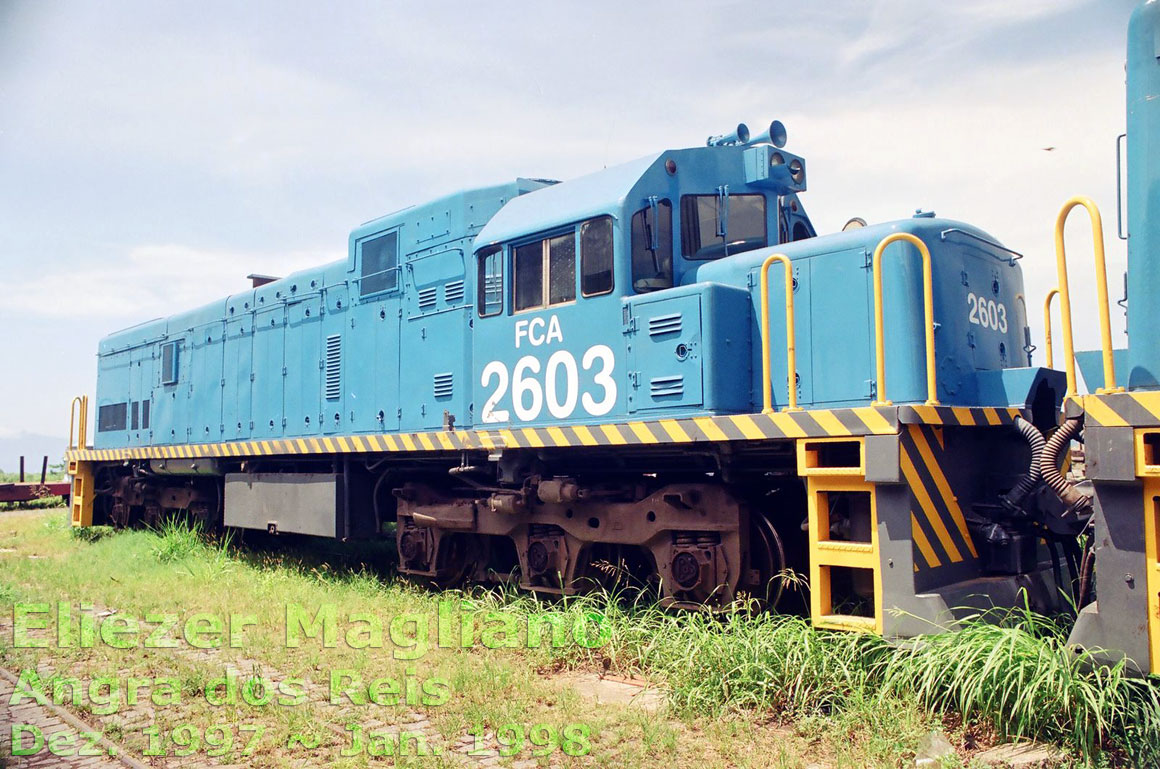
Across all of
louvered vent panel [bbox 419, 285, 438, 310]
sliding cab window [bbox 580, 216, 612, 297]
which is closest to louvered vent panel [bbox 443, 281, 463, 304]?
louvered vent panel [bbox 419, 285, 438, 310]

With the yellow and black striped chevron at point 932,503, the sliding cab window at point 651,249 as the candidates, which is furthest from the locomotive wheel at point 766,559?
the sliding cab window at point 651,249

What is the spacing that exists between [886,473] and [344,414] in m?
6.54

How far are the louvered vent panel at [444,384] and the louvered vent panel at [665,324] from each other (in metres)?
2.56

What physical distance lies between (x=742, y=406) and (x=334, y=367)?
558cm

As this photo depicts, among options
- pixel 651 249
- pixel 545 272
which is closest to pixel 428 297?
pixel 545 272

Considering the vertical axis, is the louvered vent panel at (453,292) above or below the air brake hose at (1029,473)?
above

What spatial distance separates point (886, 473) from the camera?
5145mm

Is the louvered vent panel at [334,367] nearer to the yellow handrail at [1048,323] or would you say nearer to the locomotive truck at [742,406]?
the locomotive truck at [742,406]

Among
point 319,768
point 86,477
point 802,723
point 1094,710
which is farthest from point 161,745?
point 86,477

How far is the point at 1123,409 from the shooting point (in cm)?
421

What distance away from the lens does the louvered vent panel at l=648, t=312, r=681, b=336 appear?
633 centimetres

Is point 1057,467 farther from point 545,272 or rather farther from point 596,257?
point 545,272

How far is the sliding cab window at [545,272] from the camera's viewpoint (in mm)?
7082

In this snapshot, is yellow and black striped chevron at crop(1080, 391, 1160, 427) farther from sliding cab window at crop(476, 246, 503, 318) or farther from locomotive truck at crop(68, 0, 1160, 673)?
sliding cab window at crop(476, 246, 503, 318)
